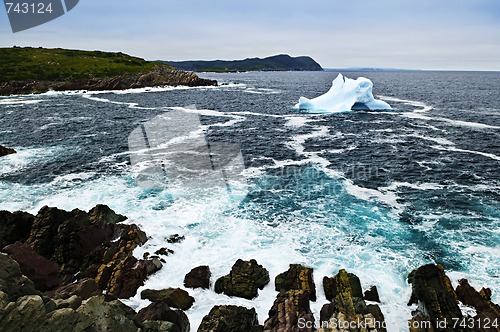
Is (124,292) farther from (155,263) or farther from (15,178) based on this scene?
(15,178)

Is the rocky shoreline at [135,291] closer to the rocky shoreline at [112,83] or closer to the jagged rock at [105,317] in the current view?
the jagged rock at [105,317]

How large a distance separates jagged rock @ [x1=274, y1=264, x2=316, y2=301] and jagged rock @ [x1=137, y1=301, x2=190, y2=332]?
5.65 meters

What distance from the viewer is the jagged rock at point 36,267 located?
57.0 ft

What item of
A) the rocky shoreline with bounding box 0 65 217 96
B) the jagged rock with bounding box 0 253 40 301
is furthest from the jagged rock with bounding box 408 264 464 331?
the rocky shoreline with bounding box 0 65 217 96

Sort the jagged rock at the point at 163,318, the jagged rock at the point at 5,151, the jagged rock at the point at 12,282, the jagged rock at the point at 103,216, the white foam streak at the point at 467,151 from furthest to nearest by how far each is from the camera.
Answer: the white foam streak at the point at 467,151 < the jagged rock at the point at 5,151 < the jagged rock at the point at 103,216 < the jagged rock at the point at 163,318 < the jagged rock at the point at 12,282

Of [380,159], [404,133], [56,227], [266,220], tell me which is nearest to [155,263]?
[56,227]

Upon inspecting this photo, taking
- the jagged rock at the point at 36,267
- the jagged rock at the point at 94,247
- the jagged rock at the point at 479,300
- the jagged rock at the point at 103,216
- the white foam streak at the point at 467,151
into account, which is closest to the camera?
the jagged rock at the point at 479,300

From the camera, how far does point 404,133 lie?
55969mm

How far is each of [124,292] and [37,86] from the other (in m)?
127

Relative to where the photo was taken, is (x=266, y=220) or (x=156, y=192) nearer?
(x=266, y=220)

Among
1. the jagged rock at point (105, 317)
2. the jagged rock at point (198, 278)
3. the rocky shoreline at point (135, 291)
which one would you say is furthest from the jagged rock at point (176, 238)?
the jagged rock at point (105, 317)

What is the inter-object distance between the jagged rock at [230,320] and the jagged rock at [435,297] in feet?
25.7

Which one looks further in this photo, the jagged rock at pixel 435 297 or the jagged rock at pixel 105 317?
the jagged rock at pixel 435 297

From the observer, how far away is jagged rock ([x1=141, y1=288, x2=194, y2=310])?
16.9 meters
